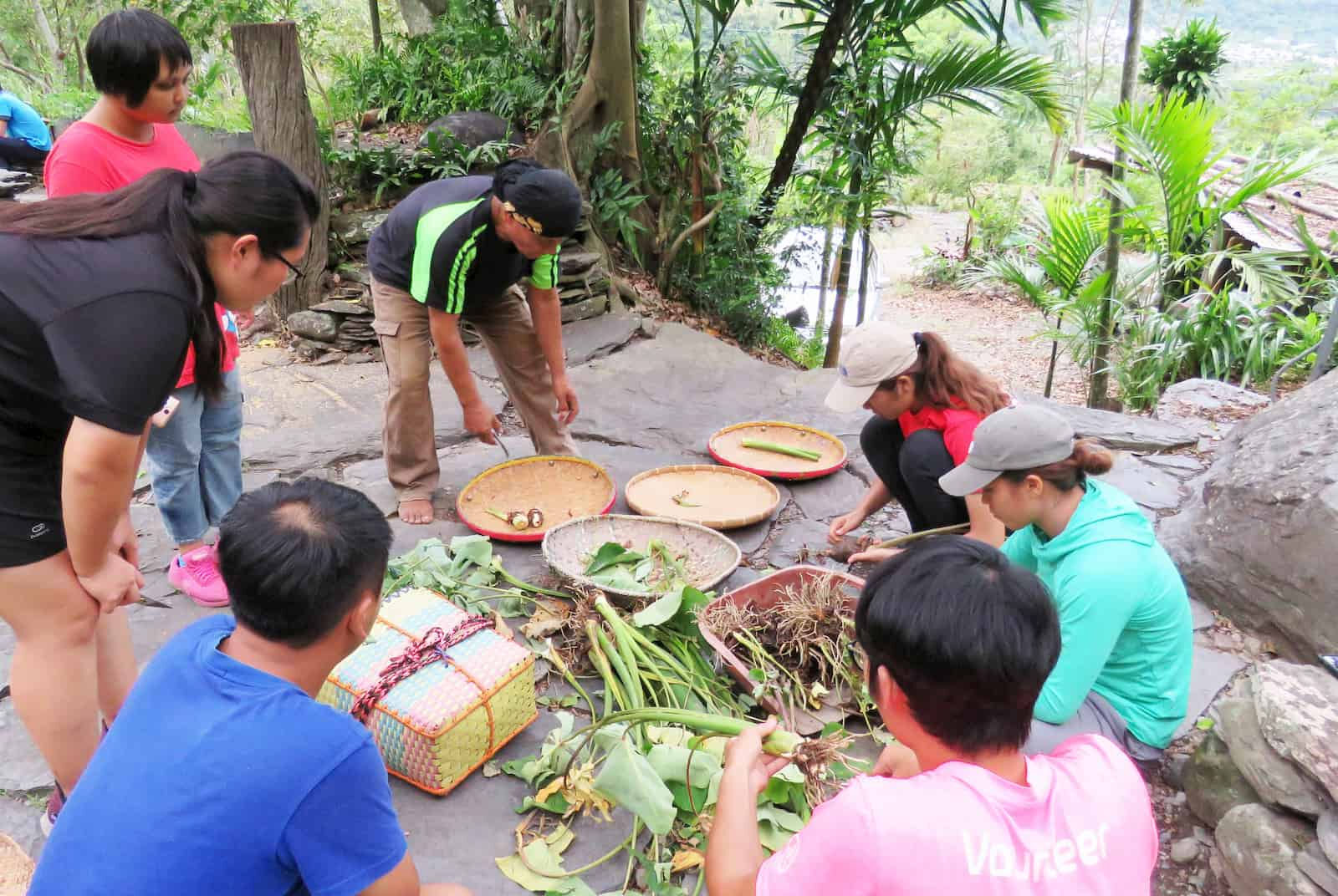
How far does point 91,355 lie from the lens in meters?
1.59

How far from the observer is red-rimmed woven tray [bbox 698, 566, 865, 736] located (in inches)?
95.9

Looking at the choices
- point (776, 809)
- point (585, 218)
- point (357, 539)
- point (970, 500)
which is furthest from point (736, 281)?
point (357, 539)

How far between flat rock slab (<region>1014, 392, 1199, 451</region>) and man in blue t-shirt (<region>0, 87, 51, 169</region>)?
30.7 feet

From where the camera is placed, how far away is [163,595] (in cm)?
313

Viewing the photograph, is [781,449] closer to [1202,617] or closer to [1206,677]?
[1202,617]

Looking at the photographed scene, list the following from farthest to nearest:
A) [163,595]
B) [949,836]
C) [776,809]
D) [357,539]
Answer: [163,595]
[776,809]
[357,539]
[949,836]

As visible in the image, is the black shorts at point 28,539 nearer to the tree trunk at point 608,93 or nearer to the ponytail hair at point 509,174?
the ponytail hair at point 509,174

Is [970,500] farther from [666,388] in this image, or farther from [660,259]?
[660,259]

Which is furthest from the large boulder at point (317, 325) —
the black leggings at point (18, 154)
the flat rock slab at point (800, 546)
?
the black leggings at point (18, 154)

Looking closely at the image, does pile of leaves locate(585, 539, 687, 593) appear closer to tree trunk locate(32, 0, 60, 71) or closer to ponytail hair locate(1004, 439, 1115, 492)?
ponytail hair locate(1004, 439, 1115, 492)

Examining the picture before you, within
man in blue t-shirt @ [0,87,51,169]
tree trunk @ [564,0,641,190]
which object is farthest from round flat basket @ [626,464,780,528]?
man in blue t-shirt @ [0,87,51,169]

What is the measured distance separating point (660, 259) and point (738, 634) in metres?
5.34

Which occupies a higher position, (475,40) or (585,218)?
(475,40)

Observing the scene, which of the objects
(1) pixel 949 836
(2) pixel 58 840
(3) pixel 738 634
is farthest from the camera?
(3) pixel 738 634
